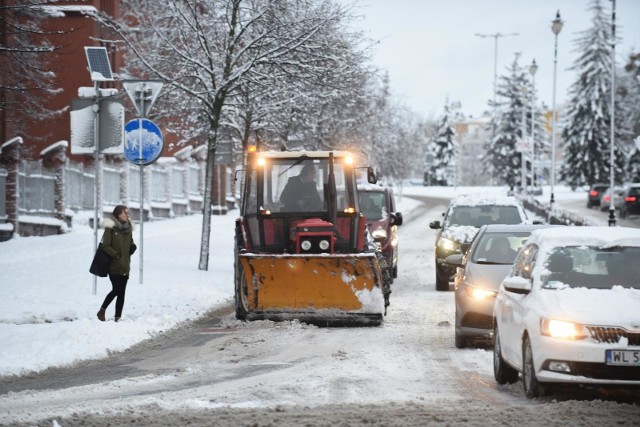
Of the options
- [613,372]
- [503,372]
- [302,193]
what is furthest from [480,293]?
[613,372]

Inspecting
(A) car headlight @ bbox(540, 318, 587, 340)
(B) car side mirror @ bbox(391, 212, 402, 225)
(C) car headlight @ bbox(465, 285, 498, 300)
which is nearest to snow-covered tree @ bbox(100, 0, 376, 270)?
(B) car side mirror @ bbox(391, 212, 402, 225)

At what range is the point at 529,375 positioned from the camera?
918 cm

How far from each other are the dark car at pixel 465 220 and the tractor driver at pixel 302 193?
5.35m

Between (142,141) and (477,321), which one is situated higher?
(142,141)

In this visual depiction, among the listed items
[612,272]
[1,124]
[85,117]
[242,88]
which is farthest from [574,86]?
[612,272]

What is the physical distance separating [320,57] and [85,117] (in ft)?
21.7

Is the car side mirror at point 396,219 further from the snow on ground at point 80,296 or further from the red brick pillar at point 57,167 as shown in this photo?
the red brick pillar at point 57,167

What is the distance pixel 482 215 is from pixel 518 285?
1314 cm

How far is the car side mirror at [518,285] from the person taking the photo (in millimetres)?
9609

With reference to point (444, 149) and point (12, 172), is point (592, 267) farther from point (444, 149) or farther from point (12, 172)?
point (444, 149)

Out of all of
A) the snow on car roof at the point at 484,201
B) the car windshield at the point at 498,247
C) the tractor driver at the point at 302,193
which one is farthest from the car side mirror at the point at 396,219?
the car windshield at the point at 498,247

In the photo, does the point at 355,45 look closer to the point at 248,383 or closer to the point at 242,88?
the point at 242,88

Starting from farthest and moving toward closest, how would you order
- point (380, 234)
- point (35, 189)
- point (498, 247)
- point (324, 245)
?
point (35, 189) → point (380, 234) → point (324, 245) → point (498, 247)

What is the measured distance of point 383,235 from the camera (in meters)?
24.0
